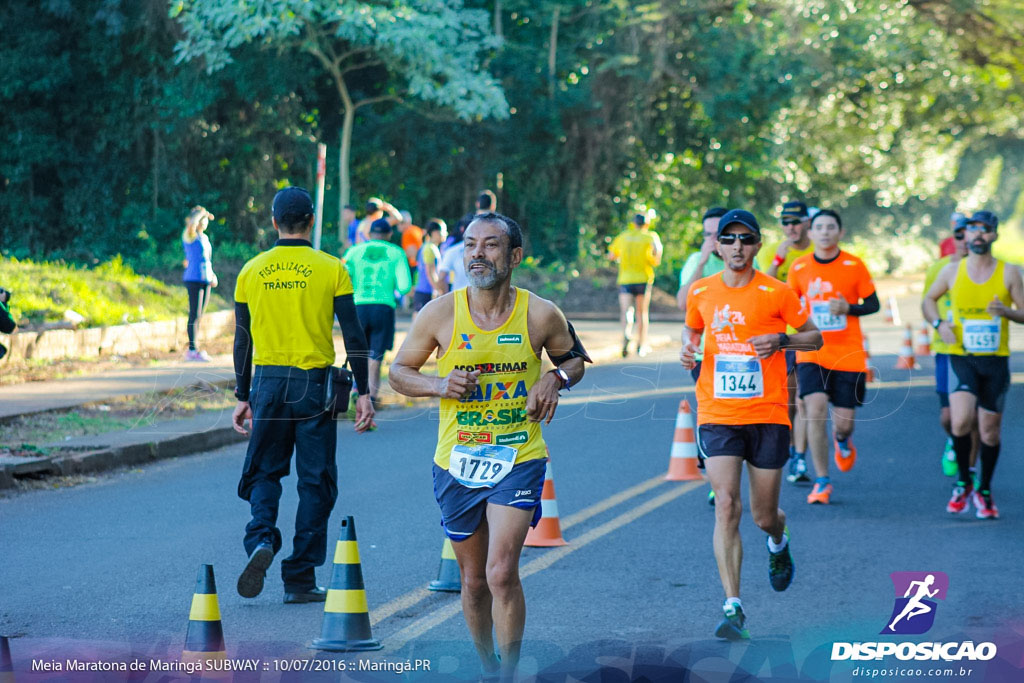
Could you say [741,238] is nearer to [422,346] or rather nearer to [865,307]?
[422,346]

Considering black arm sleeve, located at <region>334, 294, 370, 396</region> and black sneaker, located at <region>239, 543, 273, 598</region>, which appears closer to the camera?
black sneaker, located at <region>239, 543, 273, 598</region>

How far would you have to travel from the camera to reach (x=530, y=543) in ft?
26.8

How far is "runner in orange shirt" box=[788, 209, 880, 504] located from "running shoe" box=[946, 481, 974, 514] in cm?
84

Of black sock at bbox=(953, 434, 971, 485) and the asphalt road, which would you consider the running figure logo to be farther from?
black sock at bbox=(953, 434, 971, 485)

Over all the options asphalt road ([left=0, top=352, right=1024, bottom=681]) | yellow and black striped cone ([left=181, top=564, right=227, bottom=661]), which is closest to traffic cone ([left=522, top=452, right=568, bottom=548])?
asphalt road ([left=0, top=352, right=1024, bottom=681])

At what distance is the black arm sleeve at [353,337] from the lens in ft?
22.8

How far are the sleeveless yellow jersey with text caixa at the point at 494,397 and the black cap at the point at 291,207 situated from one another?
2.06 metres

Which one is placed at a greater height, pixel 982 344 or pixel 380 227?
pixel 380 227

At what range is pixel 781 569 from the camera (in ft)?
22.6

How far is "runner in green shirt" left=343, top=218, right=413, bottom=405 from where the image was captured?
43.8ft

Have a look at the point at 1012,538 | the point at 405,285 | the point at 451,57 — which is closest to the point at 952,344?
the point at 1012,538

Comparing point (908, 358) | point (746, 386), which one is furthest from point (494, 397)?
point (908, 358)

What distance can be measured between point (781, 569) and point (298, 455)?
2461 mm

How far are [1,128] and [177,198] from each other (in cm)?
382
